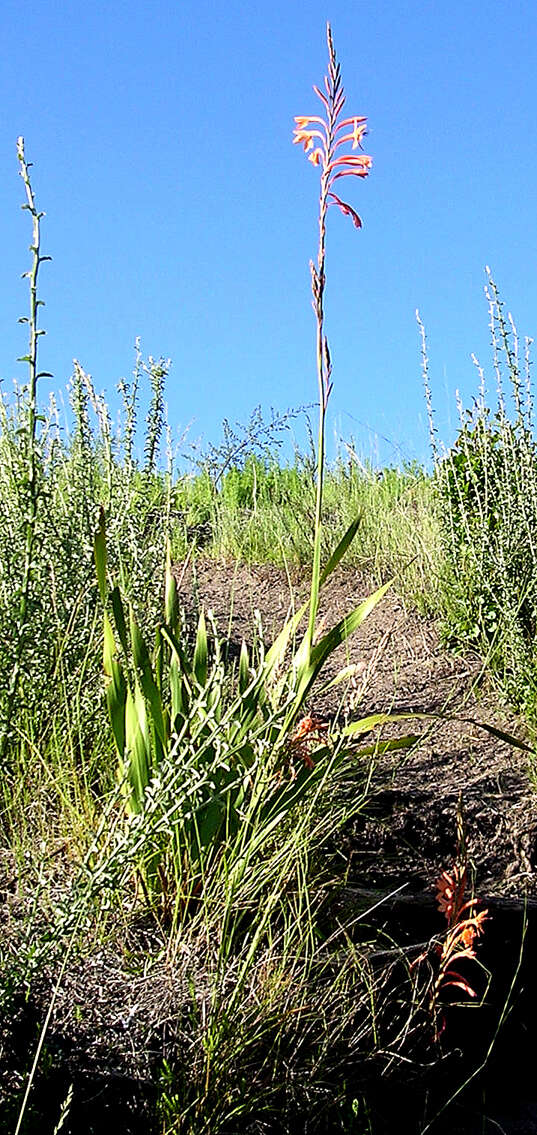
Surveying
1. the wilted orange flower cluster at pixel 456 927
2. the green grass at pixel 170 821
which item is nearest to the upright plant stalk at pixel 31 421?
the green grass at pixel 170 821

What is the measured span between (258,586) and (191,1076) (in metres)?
A: 4.31

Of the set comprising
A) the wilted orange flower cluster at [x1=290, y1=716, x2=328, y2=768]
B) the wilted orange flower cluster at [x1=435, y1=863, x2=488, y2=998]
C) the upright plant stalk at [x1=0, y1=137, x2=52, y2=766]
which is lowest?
the wilted orange flower cluster at [x1=435, y1=863, x2=488, y2=998]

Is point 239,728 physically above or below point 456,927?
above

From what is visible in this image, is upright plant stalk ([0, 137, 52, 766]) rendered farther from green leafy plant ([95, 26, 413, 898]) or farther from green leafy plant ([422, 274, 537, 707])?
green leafy plant ([422, 274, 537, 707])

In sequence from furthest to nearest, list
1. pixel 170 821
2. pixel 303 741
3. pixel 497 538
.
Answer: pixel 497 538, pixel 303 741, pixel 170 821

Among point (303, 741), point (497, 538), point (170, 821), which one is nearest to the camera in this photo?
point (170, 821)

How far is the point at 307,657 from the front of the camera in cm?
280

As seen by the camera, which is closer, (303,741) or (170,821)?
(170,821)

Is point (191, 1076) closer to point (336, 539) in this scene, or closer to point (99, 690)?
point (99, 690)

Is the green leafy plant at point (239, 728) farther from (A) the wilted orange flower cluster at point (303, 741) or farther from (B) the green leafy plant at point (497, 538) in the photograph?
(B) the green leafy plant at point (497, 538)

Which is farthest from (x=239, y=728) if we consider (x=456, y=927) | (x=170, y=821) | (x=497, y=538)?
(x=497, y=538)

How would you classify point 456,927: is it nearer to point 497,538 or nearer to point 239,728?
point 239,728

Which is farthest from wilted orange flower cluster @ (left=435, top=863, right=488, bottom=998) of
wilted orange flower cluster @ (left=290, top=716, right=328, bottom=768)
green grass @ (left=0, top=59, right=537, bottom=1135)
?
wilted orange flower cluster @ (left=290, top=716, right=328, bottom=768)

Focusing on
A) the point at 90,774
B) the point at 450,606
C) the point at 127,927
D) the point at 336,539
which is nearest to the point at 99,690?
the point at 90,774
